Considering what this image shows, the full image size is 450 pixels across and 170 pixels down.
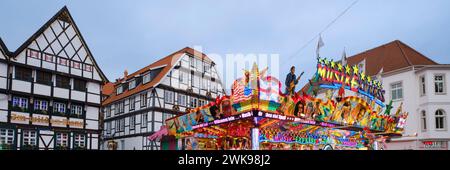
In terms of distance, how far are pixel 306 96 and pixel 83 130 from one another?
16.7 meters

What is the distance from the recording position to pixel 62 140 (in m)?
26.2

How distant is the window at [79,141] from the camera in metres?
26.8

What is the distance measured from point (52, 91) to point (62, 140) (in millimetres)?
2996

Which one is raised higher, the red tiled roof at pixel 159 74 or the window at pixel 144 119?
the red tiled roof at pixel 159 74

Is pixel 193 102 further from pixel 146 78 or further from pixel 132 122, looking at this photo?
pixel 132 122

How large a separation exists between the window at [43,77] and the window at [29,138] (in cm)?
286

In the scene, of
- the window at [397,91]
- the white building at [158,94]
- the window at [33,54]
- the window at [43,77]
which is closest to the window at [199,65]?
the white building at [158,94]

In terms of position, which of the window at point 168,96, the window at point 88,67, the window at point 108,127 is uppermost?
the window at point 88,67

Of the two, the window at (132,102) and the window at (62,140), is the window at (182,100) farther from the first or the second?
the window at (62,140)

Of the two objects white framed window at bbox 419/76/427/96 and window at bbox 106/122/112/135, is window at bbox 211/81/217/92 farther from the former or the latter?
white framed window at bbox 419/76/427/96

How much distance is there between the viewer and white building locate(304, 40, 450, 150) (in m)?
30.5
